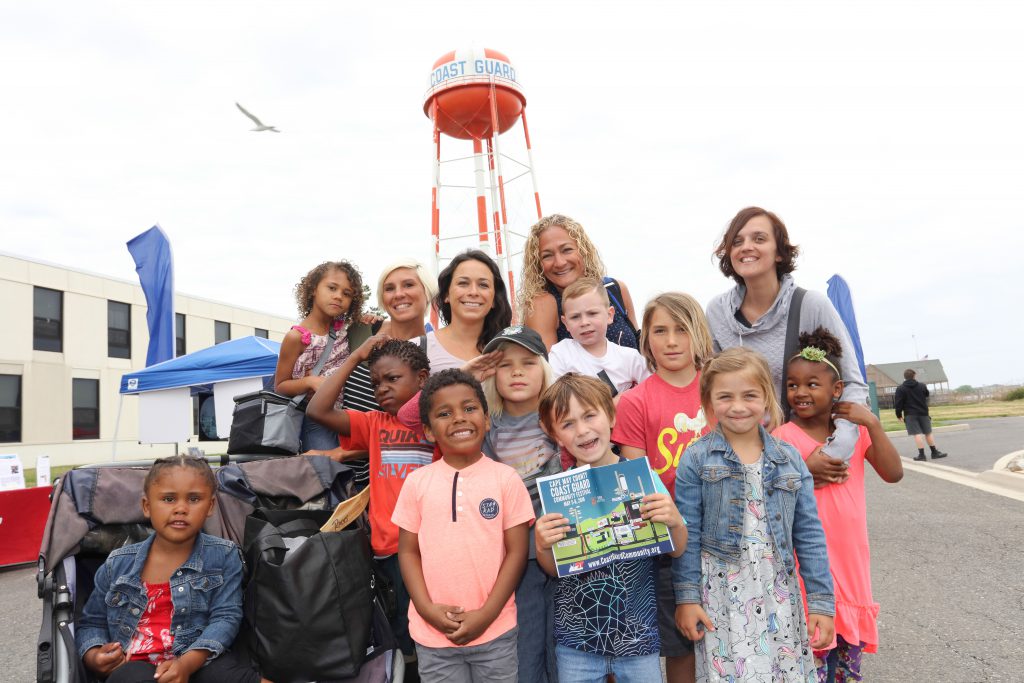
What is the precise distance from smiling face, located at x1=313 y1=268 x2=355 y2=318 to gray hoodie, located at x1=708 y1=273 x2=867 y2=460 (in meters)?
2.21

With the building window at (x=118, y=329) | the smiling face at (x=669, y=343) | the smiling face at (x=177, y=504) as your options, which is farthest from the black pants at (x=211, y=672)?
the building window at (x=118, y=329)

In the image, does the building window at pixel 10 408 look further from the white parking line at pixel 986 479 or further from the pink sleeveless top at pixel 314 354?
the white parking line at pixel 986 479

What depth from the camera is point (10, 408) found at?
23.0 metres

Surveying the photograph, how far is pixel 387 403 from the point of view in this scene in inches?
117

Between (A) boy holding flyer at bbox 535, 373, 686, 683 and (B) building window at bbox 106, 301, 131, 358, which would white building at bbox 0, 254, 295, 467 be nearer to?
(B) building window at bbox 106, 301, 131, 358

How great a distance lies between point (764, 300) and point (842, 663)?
1620mm

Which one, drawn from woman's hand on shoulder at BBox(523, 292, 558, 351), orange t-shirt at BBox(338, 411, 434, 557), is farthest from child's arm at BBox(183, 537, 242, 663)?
woman's hand on shoulder at BBox(523, 292, 558, 351)

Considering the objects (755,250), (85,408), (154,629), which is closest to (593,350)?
(755,250)

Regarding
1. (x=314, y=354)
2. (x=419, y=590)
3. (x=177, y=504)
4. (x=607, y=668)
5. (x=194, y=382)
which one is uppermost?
(x=194, y=382)

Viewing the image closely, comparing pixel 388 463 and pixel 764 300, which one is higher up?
pixel 764 300

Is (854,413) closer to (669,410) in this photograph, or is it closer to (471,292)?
(669,410)

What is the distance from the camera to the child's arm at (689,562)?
2.34m

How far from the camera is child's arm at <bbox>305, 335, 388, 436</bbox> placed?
310cm

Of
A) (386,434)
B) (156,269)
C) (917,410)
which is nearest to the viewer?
(386,434)
